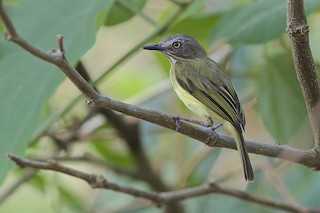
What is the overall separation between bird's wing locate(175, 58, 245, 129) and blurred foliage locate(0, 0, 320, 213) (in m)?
0.11

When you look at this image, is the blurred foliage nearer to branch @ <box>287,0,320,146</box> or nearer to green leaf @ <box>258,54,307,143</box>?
green leaf @ <box>258,54,307,143</box>

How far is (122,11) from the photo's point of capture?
247 cm

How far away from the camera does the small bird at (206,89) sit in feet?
7.25

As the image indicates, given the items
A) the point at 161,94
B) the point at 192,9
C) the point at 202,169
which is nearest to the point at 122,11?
the point at 192,9

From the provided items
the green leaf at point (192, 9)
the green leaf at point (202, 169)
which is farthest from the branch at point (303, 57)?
the green leaf at point (202, 169)

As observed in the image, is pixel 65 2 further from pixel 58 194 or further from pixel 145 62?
pixel 145 62

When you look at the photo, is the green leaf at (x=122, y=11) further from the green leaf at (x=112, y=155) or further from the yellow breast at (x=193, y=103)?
the green leaf at (x=112, y=155)

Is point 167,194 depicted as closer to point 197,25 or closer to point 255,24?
point 255,24

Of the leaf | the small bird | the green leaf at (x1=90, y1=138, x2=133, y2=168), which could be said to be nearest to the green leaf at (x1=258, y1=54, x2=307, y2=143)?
the small bird

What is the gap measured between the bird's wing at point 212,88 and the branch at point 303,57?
0.38 m

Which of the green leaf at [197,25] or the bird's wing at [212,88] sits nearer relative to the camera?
the bird's wing at [212,88]

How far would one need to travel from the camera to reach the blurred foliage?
84.6 inches

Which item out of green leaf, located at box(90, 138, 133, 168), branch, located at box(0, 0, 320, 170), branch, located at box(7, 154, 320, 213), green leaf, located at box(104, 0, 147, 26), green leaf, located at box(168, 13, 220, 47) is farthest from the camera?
green leaf, located at box(90, 138, 133, 168)

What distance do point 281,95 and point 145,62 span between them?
2.29 m
